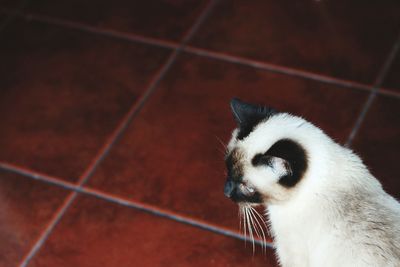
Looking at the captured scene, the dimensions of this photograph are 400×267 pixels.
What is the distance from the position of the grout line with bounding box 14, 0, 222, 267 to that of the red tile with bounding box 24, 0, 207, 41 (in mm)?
29

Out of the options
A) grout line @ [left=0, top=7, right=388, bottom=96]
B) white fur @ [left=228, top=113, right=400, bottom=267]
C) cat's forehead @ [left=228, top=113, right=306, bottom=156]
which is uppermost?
grout line @ [left=0, top=7, right=388, bottom=96]

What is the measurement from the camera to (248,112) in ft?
4.12

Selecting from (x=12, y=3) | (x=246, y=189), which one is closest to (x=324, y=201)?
(x=246, y=189)

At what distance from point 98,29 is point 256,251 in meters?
1.12

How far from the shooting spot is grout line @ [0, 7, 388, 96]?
1934mm

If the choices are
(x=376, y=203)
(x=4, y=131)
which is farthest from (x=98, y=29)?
(x=376, y=203)

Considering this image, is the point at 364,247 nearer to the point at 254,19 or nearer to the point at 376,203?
the point at 376,203

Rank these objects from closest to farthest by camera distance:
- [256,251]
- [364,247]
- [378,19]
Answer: [364,247], [256,251], [378,19]

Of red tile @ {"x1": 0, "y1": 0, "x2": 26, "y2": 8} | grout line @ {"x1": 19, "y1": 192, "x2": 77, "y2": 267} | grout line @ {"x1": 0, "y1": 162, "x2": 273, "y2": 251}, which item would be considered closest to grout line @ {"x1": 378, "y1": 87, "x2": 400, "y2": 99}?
grout line @ {"x1": 0, "y1": 162, "x2": 273, "y2": 251}

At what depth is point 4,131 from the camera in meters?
1.92

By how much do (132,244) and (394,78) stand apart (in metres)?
0.98

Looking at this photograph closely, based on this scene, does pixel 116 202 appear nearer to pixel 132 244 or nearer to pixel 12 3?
pixel 132 244

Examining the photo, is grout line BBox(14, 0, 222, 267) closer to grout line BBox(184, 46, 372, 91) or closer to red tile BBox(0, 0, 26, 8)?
grout line BBox(184, 46, 372, 91)

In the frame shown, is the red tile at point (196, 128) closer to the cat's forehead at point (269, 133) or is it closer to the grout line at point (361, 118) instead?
the grout line at point (361, 118)
